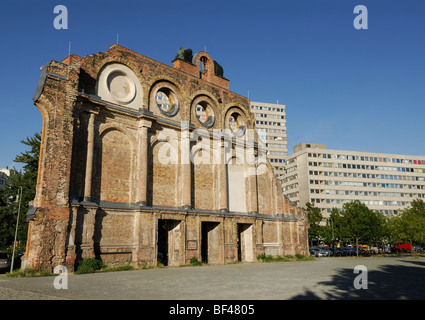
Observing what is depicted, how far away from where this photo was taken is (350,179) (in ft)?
268

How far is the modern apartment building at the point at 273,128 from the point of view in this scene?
95.4 meters

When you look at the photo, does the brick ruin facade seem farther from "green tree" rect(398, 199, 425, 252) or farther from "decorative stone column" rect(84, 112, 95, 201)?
"green tree" rect(398, 199, 425, 252)

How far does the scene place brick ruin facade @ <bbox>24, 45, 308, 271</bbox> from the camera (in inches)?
662

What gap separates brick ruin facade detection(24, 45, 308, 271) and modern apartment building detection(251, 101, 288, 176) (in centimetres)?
6571

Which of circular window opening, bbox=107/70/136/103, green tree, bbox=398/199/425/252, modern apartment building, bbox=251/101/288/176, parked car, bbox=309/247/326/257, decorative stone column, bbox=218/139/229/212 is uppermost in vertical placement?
modern apartment building, bbox=251/101/288/176

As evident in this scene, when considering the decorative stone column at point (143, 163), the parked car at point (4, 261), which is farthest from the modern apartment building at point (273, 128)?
the parked car at point (4, 261)

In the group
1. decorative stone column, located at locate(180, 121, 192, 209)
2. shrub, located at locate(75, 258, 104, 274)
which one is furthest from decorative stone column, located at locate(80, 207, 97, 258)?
decorative stone column, located at locate(180, 121, 192, 209)

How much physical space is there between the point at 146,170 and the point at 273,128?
8102 cm

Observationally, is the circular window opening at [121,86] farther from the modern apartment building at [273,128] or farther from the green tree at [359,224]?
the modern apartment building at [273,128]

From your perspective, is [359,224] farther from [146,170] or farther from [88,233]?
[88,233]

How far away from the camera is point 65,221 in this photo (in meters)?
16.4

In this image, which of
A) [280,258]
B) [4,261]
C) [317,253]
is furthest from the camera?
[317,253]

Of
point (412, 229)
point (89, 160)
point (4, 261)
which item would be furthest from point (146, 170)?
point (412, 229)
